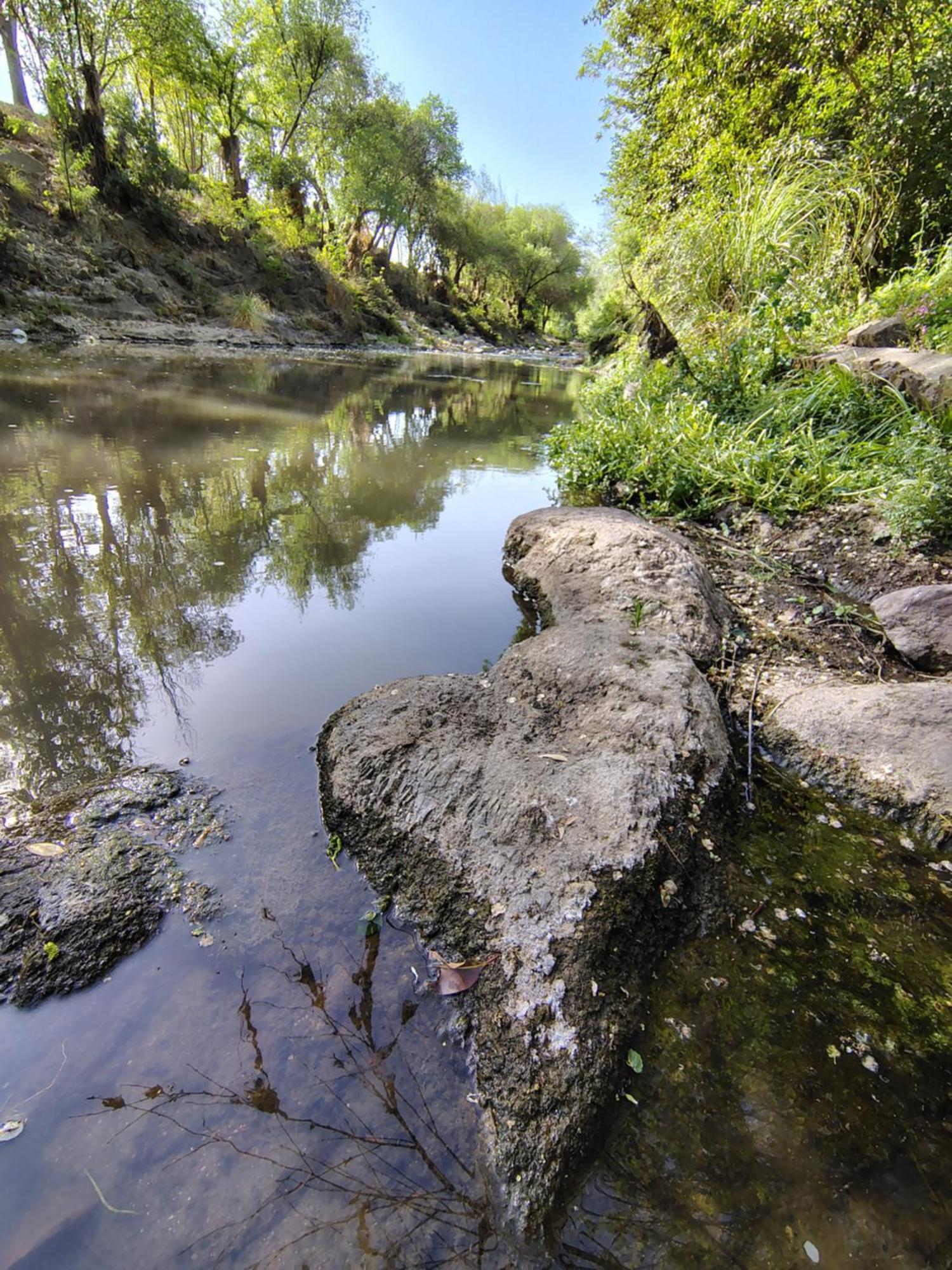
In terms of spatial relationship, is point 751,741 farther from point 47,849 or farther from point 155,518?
point 155,518

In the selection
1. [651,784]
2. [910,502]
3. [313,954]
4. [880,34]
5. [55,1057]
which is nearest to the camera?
[55,1057]

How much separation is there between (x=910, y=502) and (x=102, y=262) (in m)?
→ 17.7

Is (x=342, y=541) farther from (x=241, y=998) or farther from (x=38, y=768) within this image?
(x=241, y=998)

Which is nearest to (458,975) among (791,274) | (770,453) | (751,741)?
(751,741)

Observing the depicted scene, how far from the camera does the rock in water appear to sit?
115 centimetres

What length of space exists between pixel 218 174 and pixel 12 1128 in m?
35.7

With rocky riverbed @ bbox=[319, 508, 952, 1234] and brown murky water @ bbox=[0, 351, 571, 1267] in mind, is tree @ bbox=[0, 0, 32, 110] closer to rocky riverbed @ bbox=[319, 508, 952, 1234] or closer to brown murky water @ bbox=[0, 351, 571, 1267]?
brown murky water @ bbox=[0, 351, 571, 1267]

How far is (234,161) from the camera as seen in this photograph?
2300 centimetres

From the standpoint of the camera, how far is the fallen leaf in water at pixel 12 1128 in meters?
1.05

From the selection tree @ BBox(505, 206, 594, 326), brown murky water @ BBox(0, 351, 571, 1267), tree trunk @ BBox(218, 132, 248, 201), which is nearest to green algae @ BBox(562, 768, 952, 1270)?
brown murky water @ BBox(0, 351, 571, 1267)

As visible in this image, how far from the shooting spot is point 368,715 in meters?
2.04

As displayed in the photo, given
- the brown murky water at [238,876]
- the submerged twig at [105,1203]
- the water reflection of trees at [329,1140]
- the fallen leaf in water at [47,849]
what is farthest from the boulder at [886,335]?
the submerged twig at [105,1203]

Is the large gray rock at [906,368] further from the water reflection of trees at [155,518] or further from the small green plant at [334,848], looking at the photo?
the small green plant at [334,848]

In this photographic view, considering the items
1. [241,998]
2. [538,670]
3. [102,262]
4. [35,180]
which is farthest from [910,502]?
[35,180]
